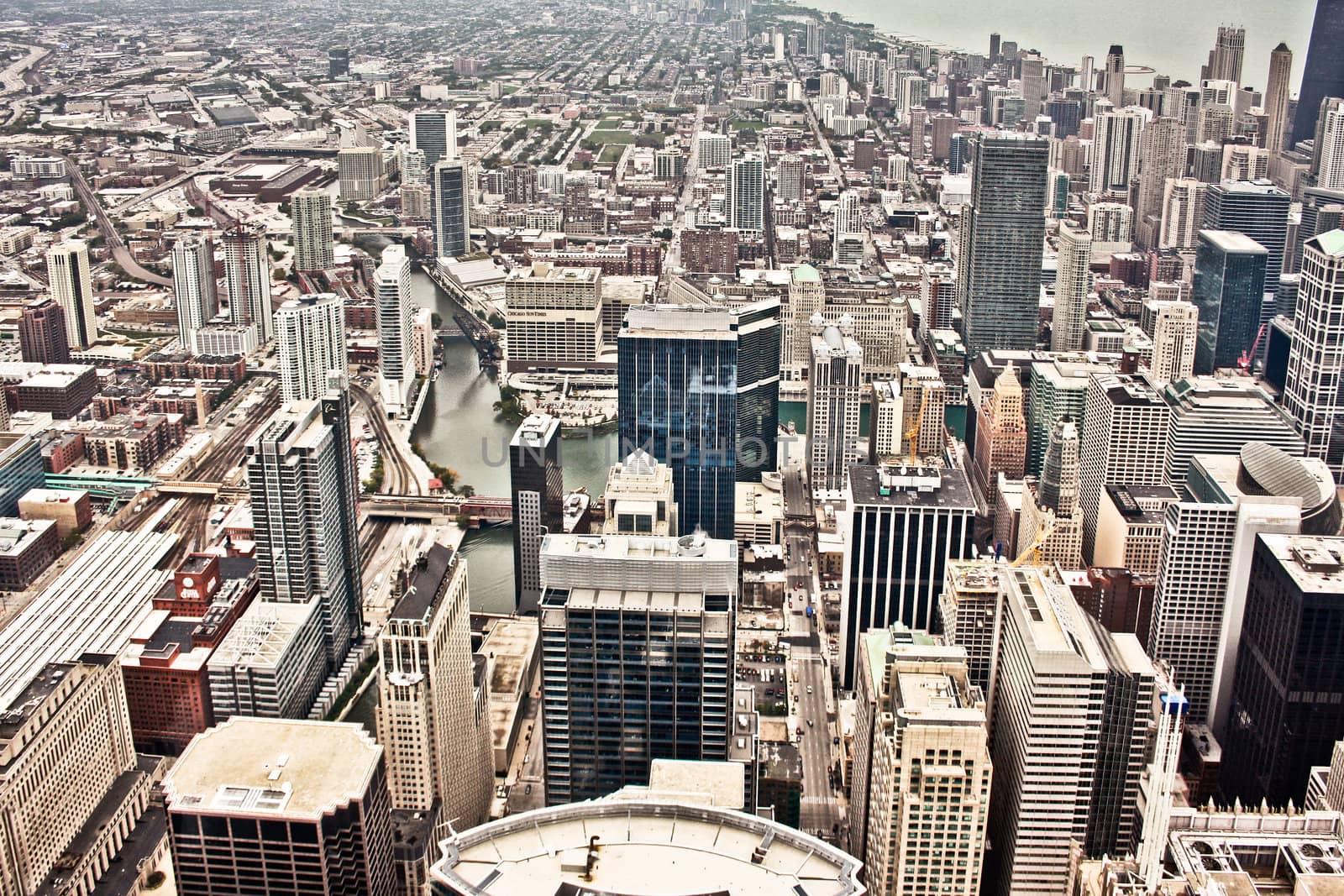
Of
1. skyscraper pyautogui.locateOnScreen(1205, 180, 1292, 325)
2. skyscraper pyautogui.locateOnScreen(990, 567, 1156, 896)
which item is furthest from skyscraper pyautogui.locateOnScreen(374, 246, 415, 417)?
skyscraper pyautogui.locateOnScreen(1205, 180, 1292, 325)

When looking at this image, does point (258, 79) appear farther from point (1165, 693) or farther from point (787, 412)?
point (1165, 693)

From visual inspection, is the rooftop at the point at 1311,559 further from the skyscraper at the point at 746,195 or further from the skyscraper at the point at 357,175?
the skyscraper at the point at 357,175

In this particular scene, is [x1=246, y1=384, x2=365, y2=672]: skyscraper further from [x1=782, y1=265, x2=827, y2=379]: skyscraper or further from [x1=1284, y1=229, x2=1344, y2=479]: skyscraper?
[x1=782, y1=265, x2=827, y2=379]: skyscraper

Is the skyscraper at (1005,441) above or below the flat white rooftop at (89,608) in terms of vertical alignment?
above

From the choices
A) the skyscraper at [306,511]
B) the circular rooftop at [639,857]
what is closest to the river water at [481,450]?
the skyscraper at [306,511]

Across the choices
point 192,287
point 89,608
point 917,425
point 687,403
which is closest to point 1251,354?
point 917,425

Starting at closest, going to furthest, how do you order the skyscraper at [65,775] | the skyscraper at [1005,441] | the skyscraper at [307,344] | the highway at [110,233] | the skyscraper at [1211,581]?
the skyscraper at [65,775]
the skyscraper at [1211,581]
the skyscraper at [1005,441]
the skyscraper at [307,344]
the highway at [110,233]

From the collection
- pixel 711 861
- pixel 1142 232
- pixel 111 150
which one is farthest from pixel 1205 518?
pixel 111 150
